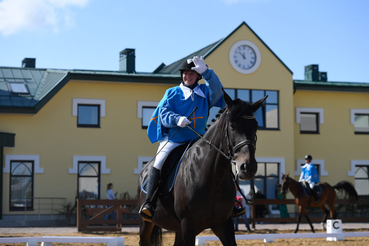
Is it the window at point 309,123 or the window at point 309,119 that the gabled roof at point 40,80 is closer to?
the window at point 309,119

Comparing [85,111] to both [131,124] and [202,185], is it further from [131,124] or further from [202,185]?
[202,185]

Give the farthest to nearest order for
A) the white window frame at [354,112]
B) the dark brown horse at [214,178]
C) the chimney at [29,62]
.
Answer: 1. the chimney at [29,62]
2. the white window frame at [354,112]
3. the dark brown horse at [214,178]

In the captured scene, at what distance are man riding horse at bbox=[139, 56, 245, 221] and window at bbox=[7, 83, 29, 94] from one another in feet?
69.1

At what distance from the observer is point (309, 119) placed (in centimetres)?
3059

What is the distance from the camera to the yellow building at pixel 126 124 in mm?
25406

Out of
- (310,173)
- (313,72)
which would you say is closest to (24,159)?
(310,173)

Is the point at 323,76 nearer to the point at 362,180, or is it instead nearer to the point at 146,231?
the point at 362,180

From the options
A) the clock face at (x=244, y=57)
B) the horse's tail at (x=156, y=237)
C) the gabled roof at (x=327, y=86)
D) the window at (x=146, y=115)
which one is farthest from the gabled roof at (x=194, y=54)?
the horse's tail at (x=156, y=237)

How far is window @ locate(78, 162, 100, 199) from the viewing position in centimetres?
2633

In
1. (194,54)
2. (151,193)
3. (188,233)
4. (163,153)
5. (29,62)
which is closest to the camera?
(188,233)

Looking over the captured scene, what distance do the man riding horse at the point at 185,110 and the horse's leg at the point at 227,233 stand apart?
47cm

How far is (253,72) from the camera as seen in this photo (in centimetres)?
2816

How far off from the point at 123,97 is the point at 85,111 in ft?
6.78

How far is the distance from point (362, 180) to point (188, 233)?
27.0 meters
